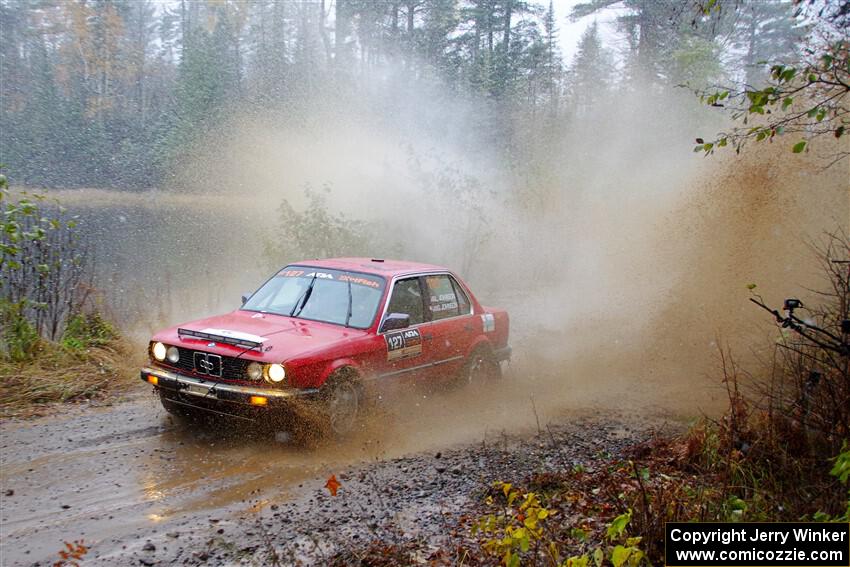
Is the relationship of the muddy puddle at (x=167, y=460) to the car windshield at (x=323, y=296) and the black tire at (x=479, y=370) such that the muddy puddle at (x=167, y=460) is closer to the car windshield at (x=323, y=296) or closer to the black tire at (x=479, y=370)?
the black tire at (x=479, y=370)

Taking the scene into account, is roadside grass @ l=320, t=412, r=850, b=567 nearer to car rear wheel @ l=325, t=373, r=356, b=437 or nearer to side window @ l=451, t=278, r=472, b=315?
car rear wheel @ l=325, t=373, r=356, b=437

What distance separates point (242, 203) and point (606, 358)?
65.7ft

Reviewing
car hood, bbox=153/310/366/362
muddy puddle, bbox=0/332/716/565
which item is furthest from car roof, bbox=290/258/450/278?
muddy puddle, bbox=0/332/716/565

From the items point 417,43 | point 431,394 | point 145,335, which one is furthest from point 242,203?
point 431,394

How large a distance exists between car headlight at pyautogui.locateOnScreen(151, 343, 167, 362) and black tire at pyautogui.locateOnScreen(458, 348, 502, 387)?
343 cm

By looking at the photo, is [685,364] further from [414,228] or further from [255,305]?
[414,228]

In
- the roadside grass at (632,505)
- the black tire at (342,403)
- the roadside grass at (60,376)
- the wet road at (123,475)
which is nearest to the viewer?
the roadside grass at (632,505)

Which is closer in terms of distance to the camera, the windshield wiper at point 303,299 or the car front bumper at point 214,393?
the car front bumper at point 214,393

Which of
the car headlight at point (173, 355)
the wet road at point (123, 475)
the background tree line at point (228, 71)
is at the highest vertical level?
the background tree line at point (228, 71)

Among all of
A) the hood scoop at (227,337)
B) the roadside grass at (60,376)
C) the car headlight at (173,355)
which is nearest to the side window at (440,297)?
the hood scoop at (227,337)

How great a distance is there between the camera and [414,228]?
1747 cm

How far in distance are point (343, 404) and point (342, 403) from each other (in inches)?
0.8

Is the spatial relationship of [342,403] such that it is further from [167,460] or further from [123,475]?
[123,475]

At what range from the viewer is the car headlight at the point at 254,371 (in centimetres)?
597
